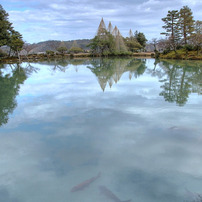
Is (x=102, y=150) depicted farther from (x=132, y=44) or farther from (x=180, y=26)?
(x=132, y=44)

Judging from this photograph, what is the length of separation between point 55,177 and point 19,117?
117 inches

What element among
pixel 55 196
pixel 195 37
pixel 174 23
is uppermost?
pixel 174 23

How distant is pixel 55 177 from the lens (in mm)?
2773

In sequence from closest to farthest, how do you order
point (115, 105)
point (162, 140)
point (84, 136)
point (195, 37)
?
1. point (162, 140)
2. point (84, 136)
3. point (115, 105)
4. point (195, 37)

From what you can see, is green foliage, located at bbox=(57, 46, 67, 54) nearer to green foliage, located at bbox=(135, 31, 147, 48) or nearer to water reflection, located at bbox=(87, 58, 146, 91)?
green foliage, located at bbox=(135, 31, 147, 48)

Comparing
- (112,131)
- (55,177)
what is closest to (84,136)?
(112,131)

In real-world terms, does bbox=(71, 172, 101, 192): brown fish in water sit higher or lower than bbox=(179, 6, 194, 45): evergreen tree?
lower

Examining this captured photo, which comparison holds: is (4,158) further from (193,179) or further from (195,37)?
(195,37)

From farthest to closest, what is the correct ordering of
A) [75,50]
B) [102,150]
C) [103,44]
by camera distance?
[75,50] → [103,44] → [102,150]

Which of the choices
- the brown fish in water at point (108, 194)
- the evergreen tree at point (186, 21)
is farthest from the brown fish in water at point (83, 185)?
the evergreen tree at point (186, 21)

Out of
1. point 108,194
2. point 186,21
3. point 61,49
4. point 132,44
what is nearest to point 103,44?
point 132,44

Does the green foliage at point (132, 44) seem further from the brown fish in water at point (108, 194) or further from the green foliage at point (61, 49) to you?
the brown fish in water at point (108, 194)

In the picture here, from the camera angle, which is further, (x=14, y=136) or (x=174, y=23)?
(x=174, y=23)

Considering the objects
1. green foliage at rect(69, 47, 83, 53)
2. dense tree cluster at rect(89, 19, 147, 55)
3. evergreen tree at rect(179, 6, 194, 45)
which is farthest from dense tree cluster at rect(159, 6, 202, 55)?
green foliage at rect(69, 47, 83, 53)
